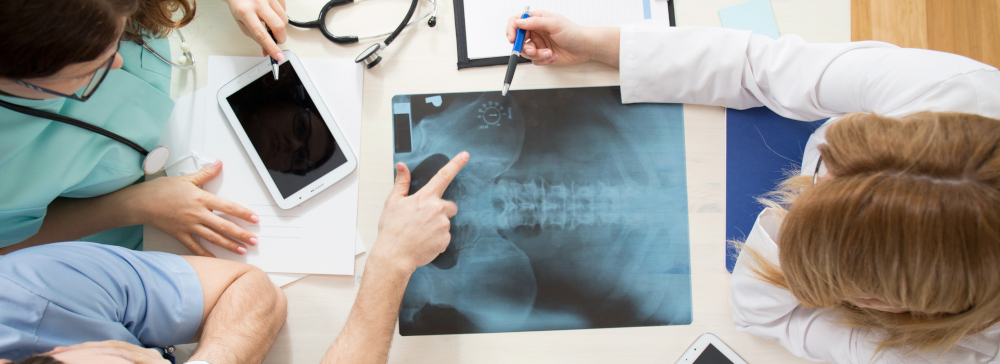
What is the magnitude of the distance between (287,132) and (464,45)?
365 mm

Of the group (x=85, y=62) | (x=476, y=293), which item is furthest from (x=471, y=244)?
(x=85, y=62)

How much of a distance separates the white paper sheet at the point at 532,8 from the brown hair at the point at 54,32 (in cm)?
52

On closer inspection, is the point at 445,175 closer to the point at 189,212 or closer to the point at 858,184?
the point at 189,212

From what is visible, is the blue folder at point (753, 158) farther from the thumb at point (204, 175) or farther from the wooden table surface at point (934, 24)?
the thumb at point (204, 175)

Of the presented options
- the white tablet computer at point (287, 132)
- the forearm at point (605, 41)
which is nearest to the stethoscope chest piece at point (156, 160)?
the white tablet computer at point (287, 132)

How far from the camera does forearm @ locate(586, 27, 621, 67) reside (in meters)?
0.86

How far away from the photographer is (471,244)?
86 cm

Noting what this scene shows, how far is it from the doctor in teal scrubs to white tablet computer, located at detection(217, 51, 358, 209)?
0.21 ft

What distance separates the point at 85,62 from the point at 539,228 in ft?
2.22

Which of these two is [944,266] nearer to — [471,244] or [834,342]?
[834,342]

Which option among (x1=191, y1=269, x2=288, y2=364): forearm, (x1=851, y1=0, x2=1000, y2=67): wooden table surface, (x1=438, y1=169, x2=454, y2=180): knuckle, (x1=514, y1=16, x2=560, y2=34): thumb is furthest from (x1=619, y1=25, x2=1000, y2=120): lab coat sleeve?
(x1=191, y1=269, x2=288, y2=364): forearm

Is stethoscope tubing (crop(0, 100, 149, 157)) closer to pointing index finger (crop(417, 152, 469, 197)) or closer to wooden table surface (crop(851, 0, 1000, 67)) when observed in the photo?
pointing index finger (crop(417, 152, 469, 197))

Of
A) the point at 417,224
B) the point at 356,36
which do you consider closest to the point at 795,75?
the point at 417,224

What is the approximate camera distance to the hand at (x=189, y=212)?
2.74 feet
